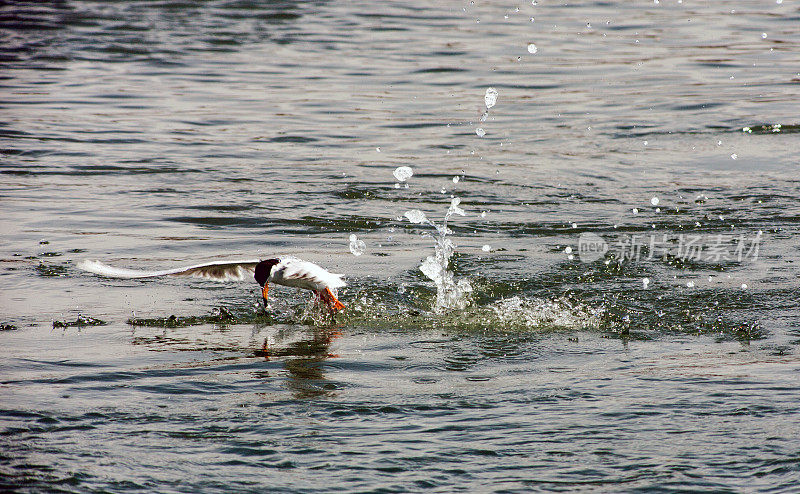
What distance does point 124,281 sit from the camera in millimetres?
7723

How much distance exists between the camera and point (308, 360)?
6004 millimetres

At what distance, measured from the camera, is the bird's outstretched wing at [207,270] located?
20.7ft

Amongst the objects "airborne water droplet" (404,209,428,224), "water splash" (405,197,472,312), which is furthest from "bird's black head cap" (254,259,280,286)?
"airborne water droplet" (404,209,428,224)

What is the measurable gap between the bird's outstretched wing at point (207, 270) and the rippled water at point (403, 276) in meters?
0.26

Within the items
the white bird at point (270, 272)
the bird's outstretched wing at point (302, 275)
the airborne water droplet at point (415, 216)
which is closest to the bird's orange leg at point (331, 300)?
the white bird at point (270, 272)

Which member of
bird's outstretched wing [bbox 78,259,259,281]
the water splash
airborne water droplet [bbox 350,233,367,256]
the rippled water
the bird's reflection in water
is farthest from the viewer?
airborne water droplet [bbox 350,233,367,256]

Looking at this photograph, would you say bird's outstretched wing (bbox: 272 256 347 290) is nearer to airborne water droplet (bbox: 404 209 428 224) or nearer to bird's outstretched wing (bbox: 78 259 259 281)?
bird's outstretched wing (bbox: 78 259 259 281)

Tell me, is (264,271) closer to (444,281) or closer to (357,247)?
(444,281)

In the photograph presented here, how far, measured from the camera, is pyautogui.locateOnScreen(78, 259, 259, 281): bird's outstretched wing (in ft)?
20.7

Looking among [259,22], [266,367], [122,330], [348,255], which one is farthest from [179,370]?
[259,22]

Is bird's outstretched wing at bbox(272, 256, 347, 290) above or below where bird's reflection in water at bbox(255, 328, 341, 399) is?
above

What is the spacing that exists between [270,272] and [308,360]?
0.75 m

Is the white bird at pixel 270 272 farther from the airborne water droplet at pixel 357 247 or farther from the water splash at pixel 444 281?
the airborne water droplet at pixel 357 247

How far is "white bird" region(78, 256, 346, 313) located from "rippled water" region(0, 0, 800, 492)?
0.89 feet
